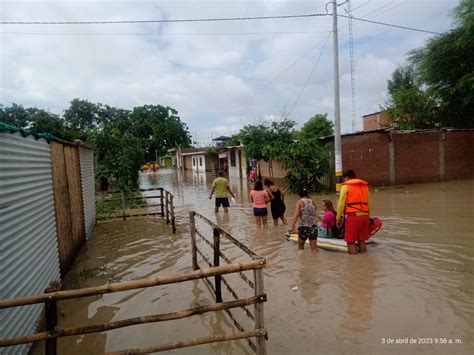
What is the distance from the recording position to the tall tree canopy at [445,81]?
20922mm

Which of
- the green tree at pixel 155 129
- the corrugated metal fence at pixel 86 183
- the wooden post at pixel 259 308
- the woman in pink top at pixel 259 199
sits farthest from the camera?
the green tree at pixel 155 129

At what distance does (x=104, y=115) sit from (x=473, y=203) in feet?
79.3

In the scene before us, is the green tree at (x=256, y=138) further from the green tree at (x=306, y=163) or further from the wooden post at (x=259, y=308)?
the wooden post at (x=259, y=308)

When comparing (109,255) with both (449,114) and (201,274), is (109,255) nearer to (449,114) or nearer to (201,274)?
(201,274)

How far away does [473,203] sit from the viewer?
1273 centimetres

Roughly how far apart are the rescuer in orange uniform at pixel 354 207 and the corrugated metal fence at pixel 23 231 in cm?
495

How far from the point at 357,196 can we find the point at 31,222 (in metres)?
5.25

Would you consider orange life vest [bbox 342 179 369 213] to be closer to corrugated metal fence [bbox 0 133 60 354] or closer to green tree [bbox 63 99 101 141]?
corrugated metal fence [bbox 0 133 60 354]

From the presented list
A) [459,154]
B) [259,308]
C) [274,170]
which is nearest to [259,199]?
[259,308]

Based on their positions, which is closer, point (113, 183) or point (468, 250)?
point (468, 250)

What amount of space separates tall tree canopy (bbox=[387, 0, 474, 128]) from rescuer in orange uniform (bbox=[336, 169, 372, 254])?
17.7 metres

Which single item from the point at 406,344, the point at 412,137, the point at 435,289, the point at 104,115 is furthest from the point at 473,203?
the point at 104,115

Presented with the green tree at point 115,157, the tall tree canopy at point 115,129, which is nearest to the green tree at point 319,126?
the tall tree canopy at point 115,129

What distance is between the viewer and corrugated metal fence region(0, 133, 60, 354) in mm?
3492
